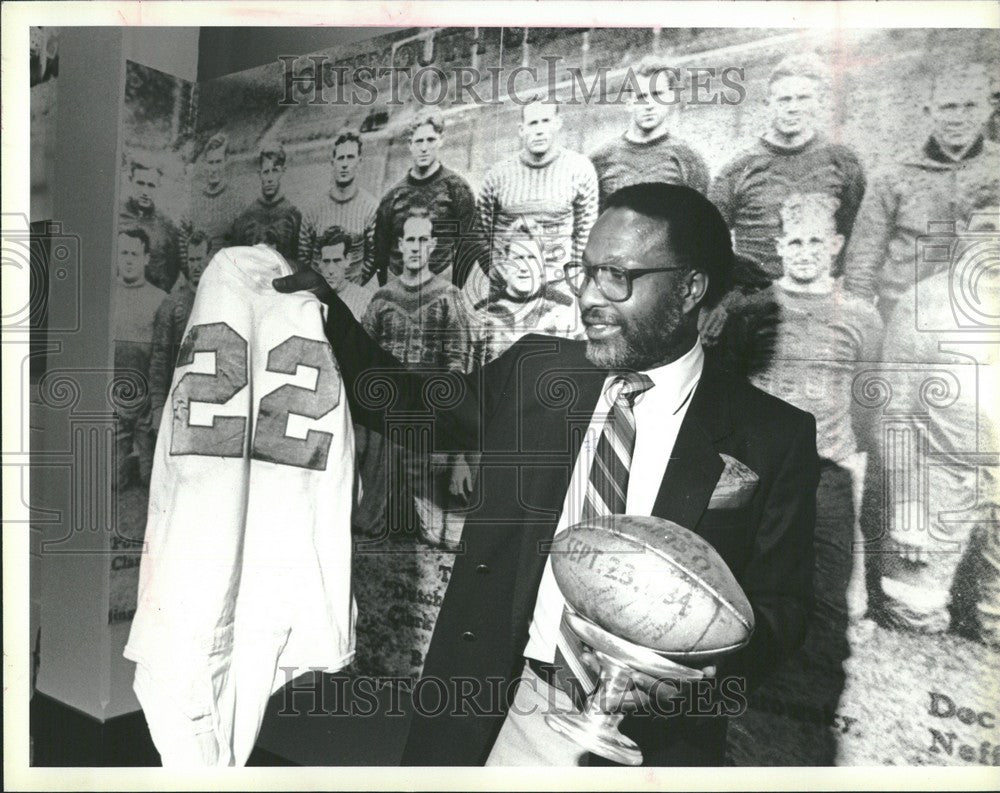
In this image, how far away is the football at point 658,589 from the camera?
101 inches

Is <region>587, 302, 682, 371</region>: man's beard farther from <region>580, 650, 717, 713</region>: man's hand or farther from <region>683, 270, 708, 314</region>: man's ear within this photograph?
<region>580, 650, 717, 713</region>: man's hand

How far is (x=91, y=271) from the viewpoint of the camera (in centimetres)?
287

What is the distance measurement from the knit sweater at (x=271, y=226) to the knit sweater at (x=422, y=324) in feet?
1.13

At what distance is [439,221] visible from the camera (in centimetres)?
284

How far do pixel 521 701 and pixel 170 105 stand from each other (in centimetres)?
225

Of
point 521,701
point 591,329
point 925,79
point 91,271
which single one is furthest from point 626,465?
point 91,271

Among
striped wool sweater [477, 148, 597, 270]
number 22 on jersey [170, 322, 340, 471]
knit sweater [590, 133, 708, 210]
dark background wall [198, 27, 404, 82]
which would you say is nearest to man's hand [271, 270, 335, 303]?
number 22 on jersey [170, 322, 340, 471]

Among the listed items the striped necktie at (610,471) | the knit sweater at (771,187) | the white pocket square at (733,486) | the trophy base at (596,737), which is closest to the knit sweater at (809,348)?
the knit sweater at (771,187)

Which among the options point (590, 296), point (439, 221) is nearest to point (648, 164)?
point (590, 296)

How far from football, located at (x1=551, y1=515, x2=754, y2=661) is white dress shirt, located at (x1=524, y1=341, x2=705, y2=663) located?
8 centimetres

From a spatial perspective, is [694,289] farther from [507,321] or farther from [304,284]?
[304,284]

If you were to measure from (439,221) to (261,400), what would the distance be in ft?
2.68

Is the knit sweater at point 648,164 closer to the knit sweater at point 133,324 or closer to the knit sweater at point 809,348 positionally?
the knit sweater at point 809,348

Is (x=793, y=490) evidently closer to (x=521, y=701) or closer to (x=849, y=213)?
(x=849, y=213)
